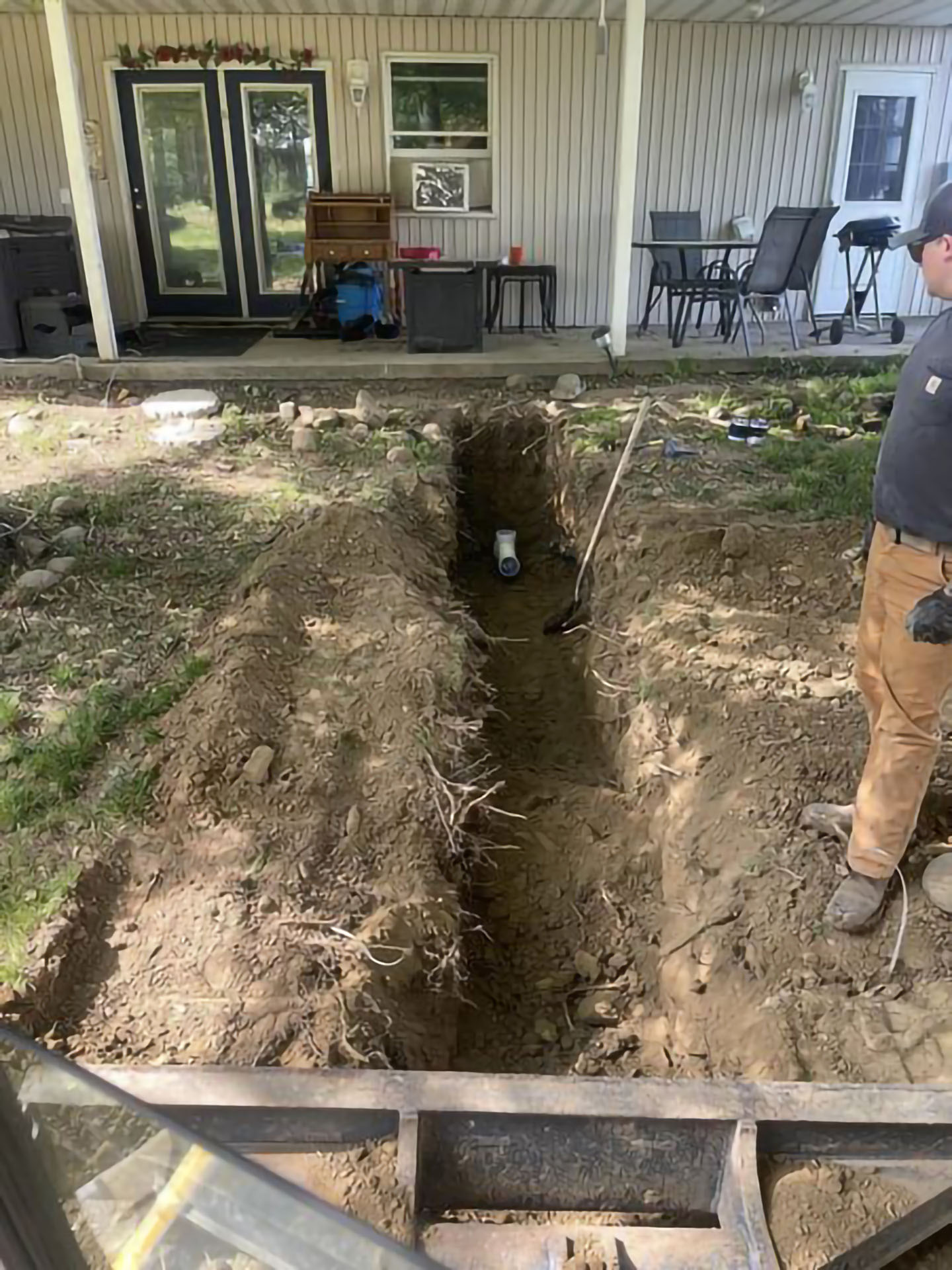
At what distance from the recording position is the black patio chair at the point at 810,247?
23.8 ft

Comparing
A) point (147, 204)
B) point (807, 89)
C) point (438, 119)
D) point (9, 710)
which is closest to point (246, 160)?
point (147, 204)

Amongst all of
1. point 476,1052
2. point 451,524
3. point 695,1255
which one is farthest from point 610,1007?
point 451,524

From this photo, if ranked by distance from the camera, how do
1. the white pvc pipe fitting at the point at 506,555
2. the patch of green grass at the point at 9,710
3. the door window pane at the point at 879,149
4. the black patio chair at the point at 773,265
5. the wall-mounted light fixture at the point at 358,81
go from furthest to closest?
the door window pane at the point at 879,149 → the wall-mounted light fixture at the point at 358,81 → the black patio chair at the point at 773,265 → the white pvc pipe fitting at the point at 506,555 → the patch of green grass at the point at 9,710

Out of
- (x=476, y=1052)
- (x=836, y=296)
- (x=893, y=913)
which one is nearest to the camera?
(x=893, y=913)

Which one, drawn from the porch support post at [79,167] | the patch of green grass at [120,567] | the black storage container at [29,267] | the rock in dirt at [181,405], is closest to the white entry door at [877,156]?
the rock in dirt at [181,405]

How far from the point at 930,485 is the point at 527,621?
318 centimetres

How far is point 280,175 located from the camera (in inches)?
347

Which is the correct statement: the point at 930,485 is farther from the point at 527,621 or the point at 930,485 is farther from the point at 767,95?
the point at 767,95

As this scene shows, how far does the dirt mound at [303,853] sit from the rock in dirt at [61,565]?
95 cm

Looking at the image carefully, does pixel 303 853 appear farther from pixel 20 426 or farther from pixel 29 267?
pixel 29 267

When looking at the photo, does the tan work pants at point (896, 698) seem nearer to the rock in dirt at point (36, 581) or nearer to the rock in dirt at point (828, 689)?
the rock in dirt at point (828, 689)

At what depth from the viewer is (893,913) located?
2.53 metres

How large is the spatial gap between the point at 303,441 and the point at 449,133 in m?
4.14

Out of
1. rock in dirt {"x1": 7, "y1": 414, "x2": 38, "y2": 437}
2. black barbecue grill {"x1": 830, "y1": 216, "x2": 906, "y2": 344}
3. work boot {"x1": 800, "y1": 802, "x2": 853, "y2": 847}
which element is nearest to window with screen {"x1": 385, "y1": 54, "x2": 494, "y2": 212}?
black barbecue grill {"x1": 830, "y1": 216, "x2": 906, "y2": 344}
